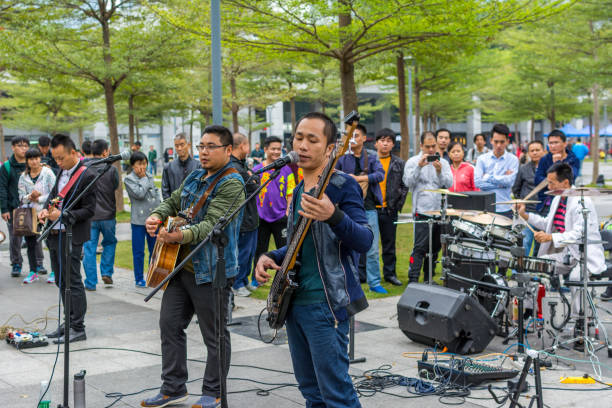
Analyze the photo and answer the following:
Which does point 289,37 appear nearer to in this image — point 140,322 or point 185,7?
point 185,7

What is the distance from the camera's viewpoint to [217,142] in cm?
514

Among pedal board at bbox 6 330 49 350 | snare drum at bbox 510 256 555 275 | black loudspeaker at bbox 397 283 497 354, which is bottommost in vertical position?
pedal board at bbox 6 330 49 350

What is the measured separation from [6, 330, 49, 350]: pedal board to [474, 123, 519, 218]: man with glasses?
21.2 feet

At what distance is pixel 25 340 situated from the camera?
6.91 meters

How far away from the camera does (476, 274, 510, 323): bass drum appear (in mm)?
7332

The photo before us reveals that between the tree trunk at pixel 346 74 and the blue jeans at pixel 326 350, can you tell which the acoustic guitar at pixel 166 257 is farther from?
the tree trunk at pixel 346 74

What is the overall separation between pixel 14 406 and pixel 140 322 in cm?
294

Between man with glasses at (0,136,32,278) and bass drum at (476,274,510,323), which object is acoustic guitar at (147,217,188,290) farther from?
man with glasses at (0,136,32,278)

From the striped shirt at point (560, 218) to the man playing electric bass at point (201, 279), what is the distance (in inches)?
155

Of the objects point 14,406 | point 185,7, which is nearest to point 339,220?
point 14,406

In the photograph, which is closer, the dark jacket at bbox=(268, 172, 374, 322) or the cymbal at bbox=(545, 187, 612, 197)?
the dark jacket at bbox=(268, 172, 374, 322)

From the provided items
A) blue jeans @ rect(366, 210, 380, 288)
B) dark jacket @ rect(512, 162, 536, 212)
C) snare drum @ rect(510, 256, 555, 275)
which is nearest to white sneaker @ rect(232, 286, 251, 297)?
blue jeans @ rect(366, 210, 380, 288)

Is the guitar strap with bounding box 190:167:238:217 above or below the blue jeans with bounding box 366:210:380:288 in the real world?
above

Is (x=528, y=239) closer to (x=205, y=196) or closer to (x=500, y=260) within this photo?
(x=500, y=260)
